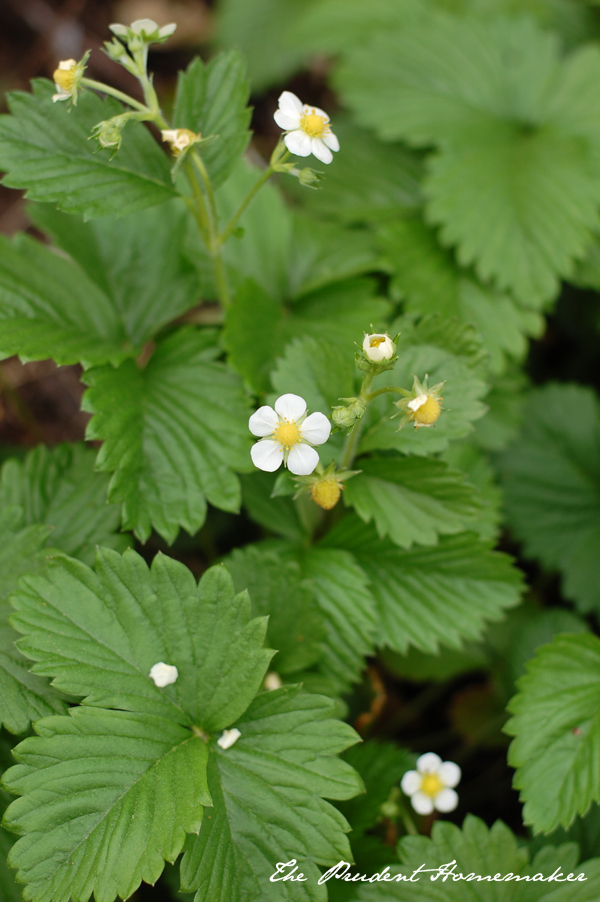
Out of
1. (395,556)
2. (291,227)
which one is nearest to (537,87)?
(291,227)

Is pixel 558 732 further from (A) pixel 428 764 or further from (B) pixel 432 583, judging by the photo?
(B) pixel 432 583

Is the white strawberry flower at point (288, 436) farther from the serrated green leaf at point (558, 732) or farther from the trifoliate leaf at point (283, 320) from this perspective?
the serrated green leaf at point (558, 732)

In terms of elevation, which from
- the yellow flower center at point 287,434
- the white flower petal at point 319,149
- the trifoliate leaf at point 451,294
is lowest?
the yellow flower center at point 287,434

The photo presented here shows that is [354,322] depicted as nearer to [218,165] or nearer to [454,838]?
[218,165]

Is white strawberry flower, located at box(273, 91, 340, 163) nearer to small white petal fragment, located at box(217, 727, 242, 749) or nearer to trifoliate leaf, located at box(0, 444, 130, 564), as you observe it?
trifoliate leaf, located at box(0, 444, 130, 564)

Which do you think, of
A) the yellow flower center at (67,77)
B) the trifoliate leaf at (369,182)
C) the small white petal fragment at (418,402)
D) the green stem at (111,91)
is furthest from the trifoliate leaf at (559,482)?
the yellow flower center at (67,77)

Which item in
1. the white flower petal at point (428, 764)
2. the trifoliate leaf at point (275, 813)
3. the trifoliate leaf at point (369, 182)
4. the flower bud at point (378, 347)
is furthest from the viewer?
the trifoliate leaf at point (369, 182)

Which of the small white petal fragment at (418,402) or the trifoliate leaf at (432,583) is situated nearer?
the small white petal fragment at (418,402)

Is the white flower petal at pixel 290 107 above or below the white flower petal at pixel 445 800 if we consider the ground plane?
above

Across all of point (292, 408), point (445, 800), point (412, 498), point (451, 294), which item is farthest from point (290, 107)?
point (445, 800)
